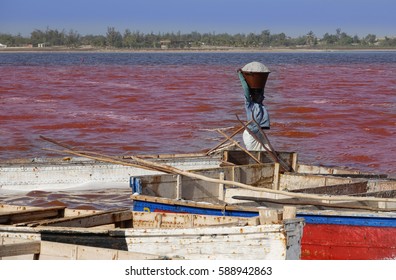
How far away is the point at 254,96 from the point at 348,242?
3.65 metres

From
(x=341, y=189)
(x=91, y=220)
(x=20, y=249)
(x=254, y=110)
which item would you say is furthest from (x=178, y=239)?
(x=254, y=110)

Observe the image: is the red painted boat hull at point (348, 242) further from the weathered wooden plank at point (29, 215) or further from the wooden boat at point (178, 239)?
the weathered wooden plank at point (29, 215)

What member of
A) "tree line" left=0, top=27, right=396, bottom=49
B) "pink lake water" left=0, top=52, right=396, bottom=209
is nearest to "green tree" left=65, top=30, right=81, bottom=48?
"tree line" left=0, top=27, right=396, bottom=49

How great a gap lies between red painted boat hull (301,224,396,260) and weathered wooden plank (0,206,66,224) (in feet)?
9.43

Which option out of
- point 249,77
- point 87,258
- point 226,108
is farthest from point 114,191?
point 226,108

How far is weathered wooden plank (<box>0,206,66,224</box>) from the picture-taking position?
900cm

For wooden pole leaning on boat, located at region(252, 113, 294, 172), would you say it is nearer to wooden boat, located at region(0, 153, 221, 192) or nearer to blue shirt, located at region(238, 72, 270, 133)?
blue shirt, located at region(238, 72, 270, 133)

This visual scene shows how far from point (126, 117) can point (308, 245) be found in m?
21.2

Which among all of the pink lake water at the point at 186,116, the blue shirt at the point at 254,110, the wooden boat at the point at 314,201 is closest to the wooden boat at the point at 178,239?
the wooden boat at the point at 314,201

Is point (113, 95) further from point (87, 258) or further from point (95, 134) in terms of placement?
point (87, 258)

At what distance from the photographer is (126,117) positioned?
3006 cm

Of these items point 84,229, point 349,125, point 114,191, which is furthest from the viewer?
point 349,125

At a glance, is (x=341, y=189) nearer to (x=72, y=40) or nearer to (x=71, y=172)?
(x=71, y=172)

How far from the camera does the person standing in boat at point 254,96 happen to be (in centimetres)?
1203
